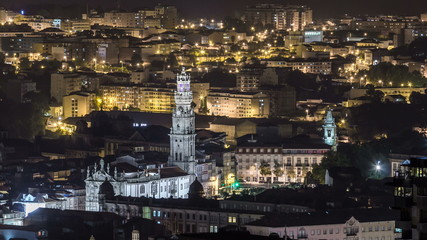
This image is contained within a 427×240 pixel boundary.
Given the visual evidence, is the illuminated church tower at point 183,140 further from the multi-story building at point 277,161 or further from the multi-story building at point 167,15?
the multi-story building at point 167,15

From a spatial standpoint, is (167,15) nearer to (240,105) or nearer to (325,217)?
(240,105)

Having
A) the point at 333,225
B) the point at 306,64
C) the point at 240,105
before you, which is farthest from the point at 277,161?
the point at 306,64

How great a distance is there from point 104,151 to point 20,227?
24.3m

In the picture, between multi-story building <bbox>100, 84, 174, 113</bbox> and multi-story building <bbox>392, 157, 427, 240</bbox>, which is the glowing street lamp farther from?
multi-story building <bbox>392, 157, 427, 240</bbox>

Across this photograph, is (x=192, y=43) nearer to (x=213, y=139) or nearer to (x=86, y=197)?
(x=213, y=139)

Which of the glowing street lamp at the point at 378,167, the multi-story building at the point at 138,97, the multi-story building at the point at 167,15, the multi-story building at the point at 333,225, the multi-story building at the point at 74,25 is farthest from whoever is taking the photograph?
the multi-story building at the point at 167,15

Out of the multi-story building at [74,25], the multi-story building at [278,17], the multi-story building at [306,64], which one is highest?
the multi-story building at [278,17]

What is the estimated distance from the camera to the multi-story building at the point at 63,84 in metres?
82.7

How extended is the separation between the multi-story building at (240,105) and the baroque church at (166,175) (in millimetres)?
21972

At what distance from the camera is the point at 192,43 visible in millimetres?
106562

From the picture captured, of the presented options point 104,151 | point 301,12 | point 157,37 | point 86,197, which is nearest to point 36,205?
point 86,197

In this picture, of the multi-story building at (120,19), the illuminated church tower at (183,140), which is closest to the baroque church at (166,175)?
the illuminated church tower at (183,140)

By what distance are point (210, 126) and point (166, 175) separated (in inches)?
730

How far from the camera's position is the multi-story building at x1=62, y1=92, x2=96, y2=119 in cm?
7856
